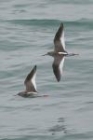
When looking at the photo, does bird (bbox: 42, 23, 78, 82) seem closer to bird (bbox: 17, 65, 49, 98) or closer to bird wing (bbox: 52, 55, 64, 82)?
bird wing (bbox: 52, 55, 64, 82)

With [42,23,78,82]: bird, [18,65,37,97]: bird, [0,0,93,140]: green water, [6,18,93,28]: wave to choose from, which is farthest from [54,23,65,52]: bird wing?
[6,18,93,28]: wave

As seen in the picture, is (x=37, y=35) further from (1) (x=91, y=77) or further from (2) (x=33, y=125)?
(2) (x=33, y=125)

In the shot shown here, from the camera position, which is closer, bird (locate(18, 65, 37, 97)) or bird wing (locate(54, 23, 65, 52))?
bird wing (locate(54, 23, 65, 52))

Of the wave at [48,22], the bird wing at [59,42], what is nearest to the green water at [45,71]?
the wave at [48,22]

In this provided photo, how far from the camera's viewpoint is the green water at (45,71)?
61.8 ft

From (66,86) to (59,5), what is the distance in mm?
8562

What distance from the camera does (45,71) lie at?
22344mm

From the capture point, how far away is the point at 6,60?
914 inches

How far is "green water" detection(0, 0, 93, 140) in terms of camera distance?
18.8 m

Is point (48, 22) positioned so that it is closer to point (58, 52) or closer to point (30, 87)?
point (58, 52)

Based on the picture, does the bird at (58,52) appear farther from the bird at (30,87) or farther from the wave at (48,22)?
the wave at (48,22)

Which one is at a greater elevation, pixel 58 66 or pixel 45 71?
pixel 58 66

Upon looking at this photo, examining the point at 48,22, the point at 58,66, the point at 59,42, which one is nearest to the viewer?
the point at 59,42

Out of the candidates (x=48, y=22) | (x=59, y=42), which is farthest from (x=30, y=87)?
(x=48, y=22)
